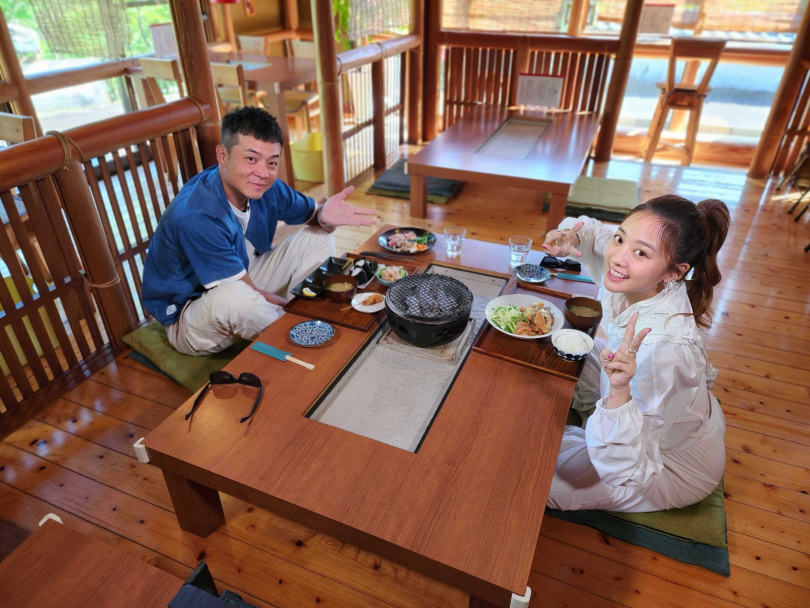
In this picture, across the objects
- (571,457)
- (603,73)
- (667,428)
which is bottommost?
(571,457)

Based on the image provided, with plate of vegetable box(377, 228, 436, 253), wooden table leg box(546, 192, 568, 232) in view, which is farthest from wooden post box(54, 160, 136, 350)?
wooden table leg box(546, 192, 568, 232)

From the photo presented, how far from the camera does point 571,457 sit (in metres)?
1.77

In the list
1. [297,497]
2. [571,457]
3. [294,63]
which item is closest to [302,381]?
[297,497]

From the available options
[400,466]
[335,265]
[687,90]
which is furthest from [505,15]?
[400,466]

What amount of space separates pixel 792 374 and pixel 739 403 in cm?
45

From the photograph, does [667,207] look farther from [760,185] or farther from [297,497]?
[760,185]

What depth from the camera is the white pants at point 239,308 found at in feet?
7.34

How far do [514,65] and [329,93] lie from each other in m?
2.26

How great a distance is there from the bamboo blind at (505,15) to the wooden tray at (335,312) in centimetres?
460

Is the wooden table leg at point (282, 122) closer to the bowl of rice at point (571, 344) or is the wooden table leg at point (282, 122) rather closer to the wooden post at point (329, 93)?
the wooden post at point (329, 93)

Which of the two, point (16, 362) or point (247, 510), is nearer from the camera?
point (247, 510)

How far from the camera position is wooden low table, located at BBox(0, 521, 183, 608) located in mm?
1131

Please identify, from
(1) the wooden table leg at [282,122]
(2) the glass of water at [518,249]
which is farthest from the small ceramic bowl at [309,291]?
(1) the wooden table leg at [282,122]

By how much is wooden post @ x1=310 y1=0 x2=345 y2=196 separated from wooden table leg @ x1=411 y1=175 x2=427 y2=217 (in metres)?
0.67
